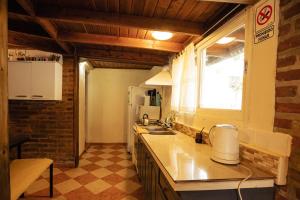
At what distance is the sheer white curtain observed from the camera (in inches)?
89.3

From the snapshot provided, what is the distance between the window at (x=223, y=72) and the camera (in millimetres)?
1743

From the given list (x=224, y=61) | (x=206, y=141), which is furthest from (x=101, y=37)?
(x=206, y=141)

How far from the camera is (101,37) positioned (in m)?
2.59

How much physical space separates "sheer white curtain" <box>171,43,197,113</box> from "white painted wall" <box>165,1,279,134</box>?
67cm

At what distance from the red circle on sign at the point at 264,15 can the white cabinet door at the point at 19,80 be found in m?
3.35

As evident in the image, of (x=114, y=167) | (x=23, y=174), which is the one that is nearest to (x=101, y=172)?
(x=114, y=167)

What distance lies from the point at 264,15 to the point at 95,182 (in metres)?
2.95

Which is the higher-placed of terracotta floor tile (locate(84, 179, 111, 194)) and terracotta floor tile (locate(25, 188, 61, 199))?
terracotta floor tile (locate(25, 188, 61, 199))

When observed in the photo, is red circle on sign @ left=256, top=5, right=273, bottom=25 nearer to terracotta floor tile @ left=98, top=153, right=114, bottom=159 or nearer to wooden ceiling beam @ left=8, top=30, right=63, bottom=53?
wooden ceiling beam @ left=8, top=30, right=63, bottom=53

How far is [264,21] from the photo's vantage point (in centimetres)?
130

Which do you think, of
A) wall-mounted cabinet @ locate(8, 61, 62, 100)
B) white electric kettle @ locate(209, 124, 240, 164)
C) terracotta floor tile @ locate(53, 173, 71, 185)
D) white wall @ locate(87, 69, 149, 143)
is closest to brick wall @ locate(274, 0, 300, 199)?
white electric kettle @ locate(209, 124, 240, 164)

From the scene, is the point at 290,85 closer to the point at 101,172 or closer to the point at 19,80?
the point at 101,172

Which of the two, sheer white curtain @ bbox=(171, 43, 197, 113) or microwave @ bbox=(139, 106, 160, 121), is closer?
sheer white curtain @ bbox=(171, 43, 197, 113)

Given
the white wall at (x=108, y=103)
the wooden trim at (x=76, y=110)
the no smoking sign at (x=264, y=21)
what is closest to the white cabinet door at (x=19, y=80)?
the wooden trim at (x=76, y=110)
